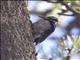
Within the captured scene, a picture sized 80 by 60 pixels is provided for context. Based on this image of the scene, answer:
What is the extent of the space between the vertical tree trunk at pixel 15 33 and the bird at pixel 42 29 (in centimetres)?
9

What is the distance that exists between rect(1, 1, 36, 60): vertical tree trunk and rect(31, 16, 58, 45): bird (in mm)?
89

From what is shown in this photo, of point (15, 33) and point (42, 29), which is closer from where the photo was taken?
point (15, 33)

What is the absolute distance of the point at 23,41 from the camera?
4.60 ft

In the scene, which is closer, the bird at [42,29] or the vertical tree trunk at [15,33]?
the vertical tree trunk at [15,33]

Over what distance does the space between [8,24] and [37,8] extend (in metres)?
2.08

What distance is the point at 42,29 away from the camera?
5.37ft

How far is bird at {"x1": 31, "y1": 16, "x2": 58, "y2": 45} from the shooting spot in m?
1.57

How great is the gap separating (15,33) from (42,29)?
307mm

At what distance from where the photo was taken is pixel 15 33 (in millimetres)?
1354

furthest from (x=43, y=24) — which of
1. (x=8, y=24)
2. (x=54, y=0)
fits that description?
(x=54, y=0)

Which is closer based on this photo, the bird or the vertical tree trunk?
the vertical tree trunk

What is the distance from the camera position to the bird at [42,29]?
61.9 inches

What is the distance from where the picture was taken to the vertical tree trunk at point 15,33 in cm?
131

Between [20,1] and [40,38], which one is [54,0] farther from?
[20,1]
